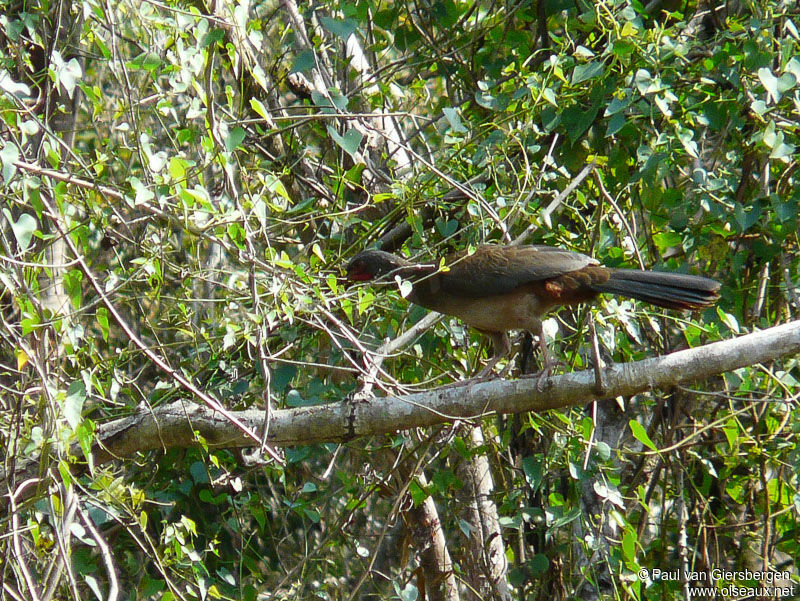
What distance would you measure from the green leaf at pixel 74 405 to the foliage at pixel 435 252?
1.11 ft

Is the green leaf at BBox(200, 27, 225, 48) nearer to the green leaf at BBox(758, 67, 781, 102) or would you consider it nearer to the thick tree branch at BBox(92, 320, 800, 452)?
the thick tree branch at BBox(92, 320, 800, 452)

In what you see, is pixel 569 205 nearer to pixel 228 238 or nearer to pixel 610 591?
pixel 228 238

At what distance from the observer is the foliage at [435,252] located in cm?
304

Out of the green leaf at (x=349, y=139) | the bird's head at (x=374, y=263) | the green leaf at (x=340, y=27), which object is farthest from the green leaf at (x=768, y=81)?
the bird's head at (x=374, y=263)

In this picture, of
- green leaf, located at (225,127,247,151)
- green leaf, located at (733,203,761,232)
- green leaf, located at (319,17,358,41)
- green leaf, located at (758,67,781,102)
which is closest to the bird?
green leaf, located at (733,203,761,232)

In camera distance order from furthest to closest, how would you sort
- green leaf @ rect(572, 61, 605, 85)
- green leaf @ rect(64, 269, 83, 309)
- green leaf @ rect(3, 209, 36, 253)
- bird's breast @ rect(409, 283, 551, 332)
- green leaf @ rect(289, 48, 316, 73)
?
bird's breast @ rect(409, 283, 551, 332) → green leaf @ rect(572, 61, 605, 85) → green leaf @ rect(289, 48, 316, 73) → green leaf @ rect(64, 269, 83, 309) → green leaf @ rect(3, 209, 36, 253)

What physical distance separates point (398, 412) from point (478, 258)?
111 centimetres

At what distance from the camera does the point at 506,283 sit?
3.98 meters

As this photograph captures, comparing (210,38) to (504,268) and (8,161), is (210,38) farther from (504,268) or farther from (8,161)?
(504,268)

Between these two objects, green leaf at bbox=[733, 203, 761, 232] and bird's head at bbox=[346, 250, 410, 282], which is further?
bird's head at bbox=[346, 250, 410, 282]

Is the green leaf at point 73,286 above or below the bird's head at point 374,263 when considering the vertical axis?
below

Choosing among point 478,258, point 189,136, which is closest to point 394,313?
point 478,258

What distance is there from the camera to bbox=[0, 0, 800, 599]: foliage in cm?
304

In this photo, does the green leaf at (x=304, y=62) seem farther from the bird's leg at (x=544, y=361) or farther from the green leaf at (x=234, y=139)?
the bird's leg at (x=544, y=361)
